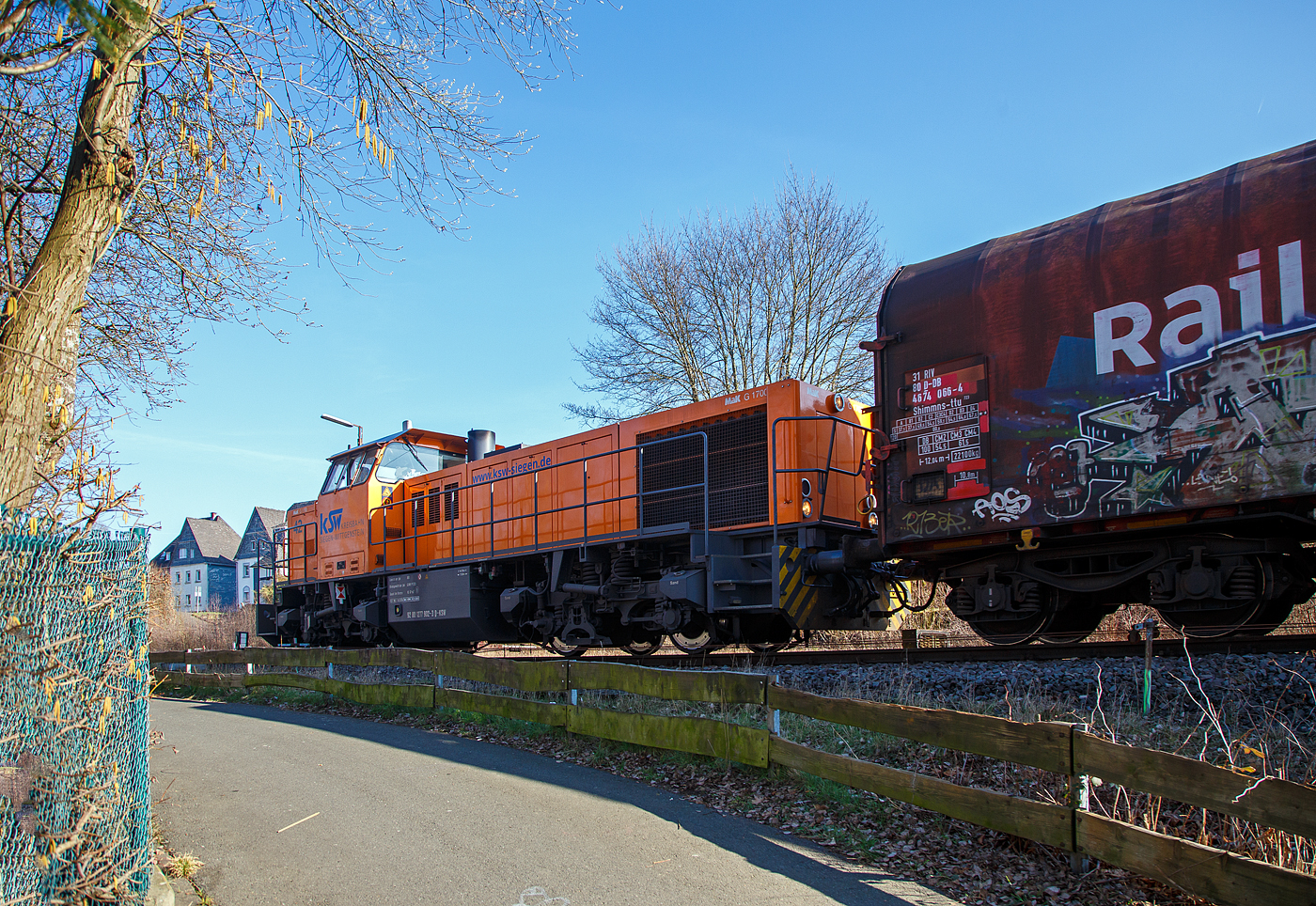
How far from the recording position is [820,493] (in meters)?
9.79

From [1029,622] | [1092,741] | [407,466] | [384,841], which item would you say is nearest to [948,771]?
[1092,741]

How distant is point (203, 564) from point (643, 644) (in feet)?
216

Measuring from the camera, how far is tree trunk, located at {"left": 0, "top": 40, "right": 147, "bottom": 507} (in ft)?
14.9

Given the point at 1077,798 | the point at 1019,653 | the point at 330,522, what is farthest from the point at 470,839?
the point at 330,522

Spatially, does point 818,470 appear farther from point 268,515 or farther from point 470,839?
point 268,515

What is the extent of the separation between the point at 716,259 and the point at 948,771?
19.5 meters

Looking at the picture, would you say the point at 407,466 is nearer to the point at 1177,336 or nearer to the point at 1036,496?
the point at 1036,496

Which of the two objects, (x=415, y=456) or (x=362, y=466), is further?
(x=415, y=456)

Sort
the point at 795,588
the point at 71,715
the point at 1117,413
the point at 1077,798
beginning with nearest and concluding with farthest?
the point at 71,715 → the point at 1077,798 → the point at 1117,413 → the point at 795,588

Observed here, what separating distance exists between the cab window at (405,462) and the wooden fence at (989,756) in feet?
22.8

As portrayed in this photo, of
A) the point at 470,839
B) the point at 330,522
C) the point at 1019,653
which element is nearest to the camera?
the point at 470,839

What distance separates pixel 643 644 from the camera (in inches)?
496

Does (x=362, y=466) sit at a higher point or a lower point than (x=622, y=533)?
higher

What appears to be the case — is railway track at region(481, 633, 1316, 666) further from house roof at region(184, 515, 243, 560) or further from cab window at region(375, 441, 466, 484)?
house roof at region(184, 515, 243, 560)
